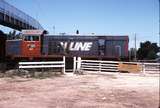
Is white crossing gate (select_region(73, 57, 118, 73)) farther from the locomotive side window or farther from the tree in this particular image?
the tree

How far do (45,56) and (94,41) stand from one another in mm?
4498

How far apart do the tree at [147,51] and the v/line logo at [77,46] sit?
135 feet

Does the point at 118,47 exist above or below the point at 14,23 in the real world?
below

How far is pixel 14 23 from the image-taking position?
129 feet

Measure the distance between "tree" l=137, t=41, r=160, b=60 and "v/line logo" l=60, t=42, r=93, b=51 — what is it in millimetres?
41059

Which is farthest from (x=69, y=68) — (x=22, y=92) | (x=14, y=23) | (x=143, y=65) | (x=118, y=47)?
(x=22, y=92)

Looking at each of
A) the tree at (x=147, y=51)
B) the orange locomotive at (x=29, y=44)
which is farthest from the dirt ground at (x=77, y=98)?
the tree at (x=147, y=51)

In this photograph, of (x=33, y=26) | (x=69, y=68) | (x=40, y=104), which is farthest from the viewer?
(x=33, y=26)

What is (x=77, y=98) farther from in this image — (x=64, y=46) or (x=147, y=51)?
(x=147, y=51)

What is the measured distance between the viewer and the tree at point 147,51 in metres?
74.2

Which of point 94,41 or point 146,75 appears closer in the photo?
point 146,75

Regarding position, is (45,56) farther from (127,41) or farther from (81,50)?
(127,41)

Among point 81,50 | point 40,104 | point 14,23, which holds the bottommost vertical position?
point 40,104

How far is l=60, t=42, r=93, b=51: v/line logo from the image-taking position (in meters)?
32.2
